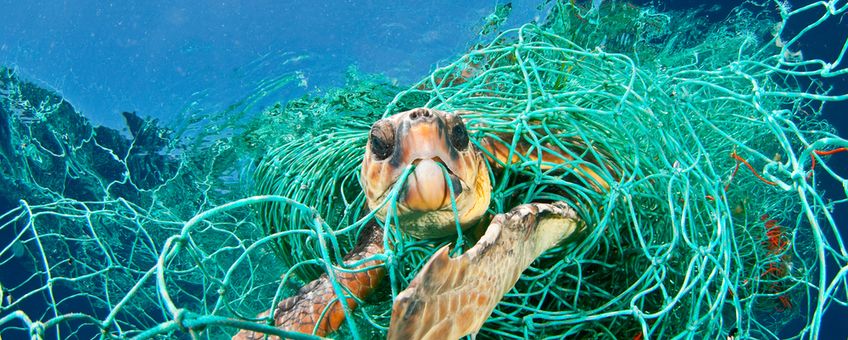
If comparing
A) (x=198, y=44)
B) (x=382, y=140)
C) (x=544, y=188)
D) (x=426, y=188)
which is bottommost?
(x=544, y=188)

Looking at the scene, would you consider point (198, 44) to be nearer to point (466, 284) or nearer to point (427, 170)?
point (427, 170)

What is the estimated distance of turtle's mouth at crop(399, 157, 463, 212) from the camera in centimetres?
127

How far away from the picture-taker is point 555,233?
1.47 m

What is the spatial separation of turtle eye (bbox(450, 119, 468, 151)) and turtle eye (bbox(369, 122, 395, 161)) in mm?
180

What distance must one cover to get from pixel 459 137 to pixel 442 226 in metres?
0.28

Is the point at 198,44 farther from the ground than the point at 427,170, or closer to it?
farther from the ground

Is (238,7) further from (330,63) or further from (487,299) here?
(487,299)

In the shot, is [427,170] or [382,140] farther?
[382,140]

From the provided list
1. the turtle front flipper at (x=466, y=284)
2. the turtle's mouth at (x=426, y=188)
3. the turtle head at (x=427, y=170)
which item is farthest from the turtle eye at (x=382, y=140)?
the turtle front flipper at (x=466, y=284)

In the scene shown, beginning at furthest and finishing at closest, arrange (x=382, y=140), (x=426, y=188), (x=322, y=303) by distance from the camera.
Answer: (x=322, y=303)
(x=382, y=140)
(x=426, y=188)

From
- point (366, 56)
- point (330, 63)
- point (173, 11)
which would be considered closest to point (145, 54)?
point (173, 11)

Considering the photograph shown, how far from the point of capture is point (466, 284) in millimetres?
912

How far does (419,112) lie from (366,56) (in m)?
3.38

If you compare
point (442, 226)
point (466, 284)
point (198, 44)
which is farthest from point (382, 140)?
point (198, 44)
